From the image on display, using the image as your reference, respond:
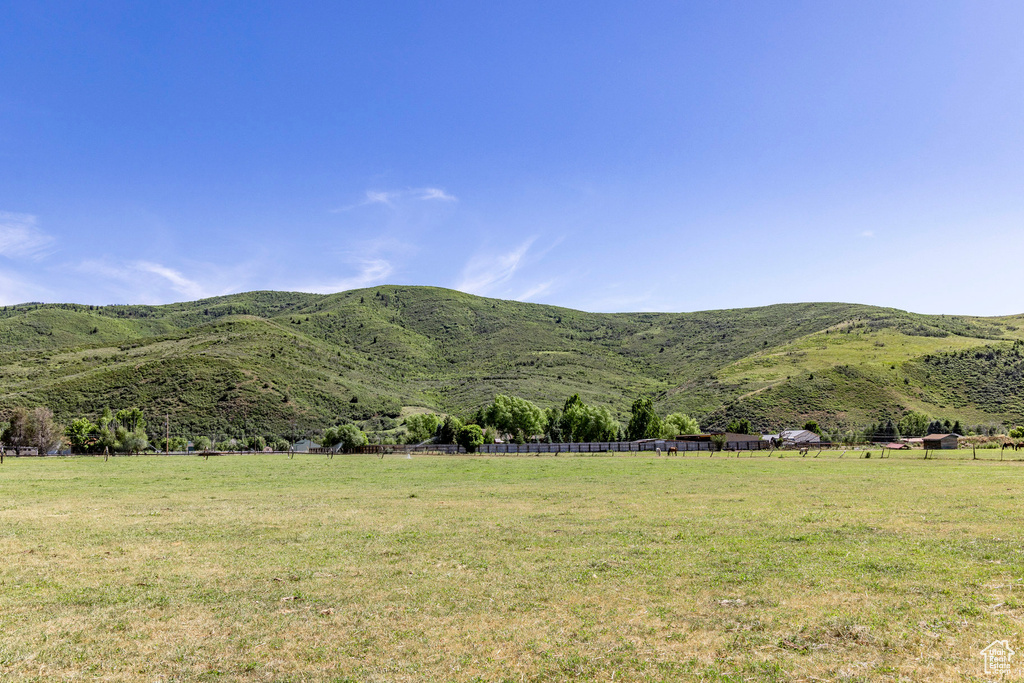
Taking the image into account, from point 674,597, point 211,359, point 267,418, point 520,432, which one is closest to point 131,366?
point 211,359

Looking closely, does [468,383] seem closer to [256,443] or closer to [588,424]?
[588,424]

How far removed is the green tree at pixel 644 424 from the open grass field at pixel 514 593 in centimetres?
9535

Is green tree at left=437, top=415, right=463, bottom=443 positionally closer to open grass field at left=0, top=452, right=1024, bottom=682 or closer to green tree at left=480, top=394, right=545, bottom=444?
green tree at left=480, top=394, right=545, bottom=444

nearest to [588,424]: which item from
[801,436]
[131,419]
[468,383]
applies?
[801,436]


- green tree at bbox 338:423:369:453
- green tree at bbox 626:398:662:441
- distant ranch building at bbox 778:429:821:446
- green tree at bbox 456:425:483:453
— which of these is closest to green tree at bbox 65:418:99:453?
green tree at bbox 338:423:369:453

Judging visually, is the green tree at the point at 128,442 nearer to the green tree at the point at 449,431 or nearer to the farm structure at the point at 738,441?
the green tree at the point at 449,431

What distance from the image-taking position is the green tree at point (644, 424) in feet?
379

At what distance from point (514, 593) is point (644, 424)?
109 m

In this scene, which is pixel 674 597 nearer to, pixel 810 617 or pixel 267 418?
pixel 810 617

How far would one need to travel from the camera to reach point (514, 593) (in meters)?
10.5

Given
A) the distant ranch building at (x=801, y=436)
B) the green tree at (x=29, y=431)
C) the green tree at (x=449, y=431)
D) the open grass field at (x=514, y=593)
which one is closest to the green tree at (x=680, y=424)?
the distant ranch building at (x=801, y=436)

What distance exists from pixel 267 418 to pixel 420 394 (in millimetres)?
58016

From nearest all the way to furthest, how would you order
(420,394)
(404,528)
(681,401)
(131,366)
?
(404,528) < (131,366) < (681,401) < (420,394)

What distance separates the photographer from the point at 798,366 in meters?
158
